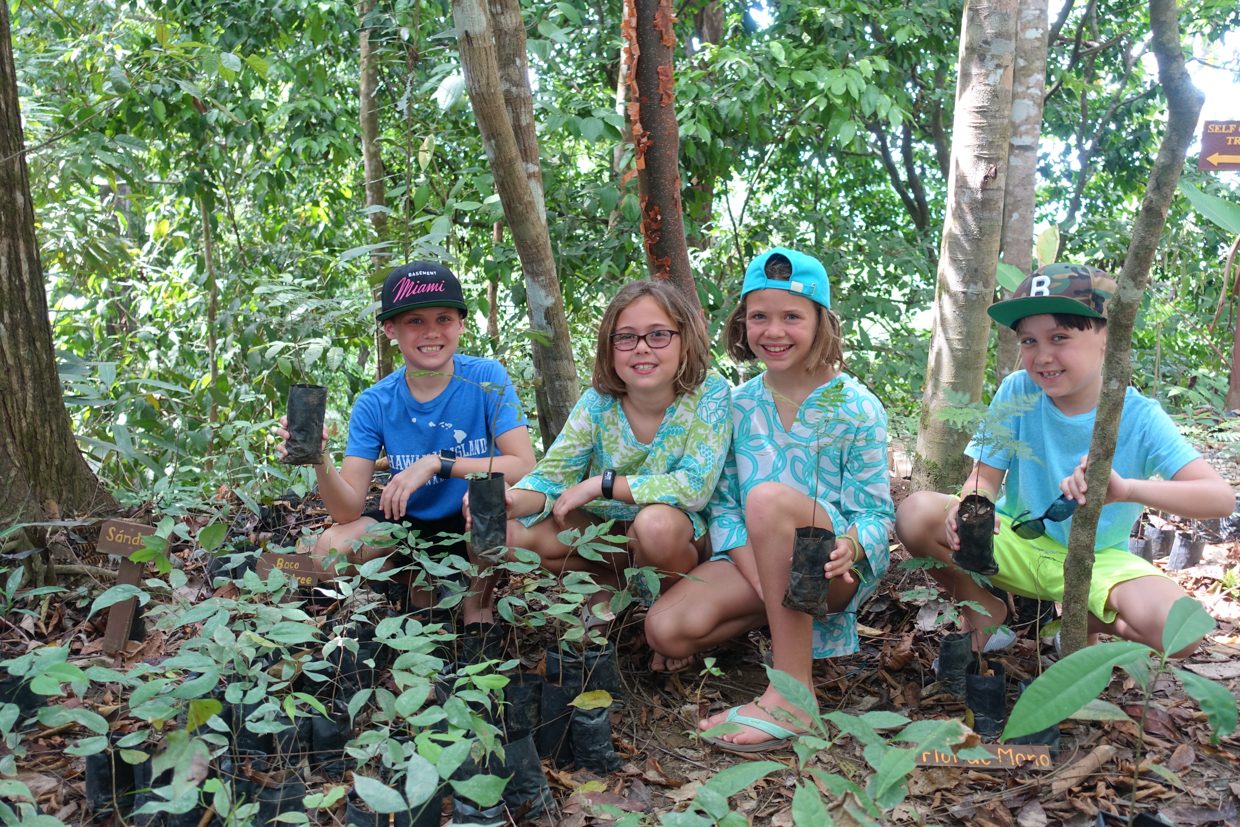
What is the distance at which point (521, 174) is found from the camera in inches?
108

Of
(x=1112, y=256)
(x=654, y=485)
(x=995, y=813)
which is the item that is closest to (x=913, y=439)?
(x=654, y=485)

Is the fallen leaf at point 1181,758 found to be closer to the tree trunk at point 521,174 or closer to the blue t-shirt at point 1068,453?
the blue t-shirt at point 1068,453

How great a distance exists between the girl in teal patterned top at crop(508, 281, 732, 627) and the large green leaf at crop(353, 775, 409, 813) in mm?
1075

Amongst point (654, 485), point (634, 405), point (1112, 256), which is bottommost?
point (654, 485)

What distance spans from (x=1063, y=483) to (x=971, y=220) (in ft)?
4.07

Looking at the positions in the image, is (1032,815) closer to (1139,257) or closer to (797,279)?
(1139,257)

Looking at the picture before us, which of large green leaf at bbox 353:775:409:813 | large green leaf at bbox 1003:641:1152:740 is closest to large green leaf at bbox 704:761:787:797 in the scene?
large green leaf at bbox 1003:641:1152:740

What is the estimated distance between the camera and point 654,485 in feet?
7.49

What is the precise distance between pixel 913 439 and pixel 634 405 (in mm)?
1267

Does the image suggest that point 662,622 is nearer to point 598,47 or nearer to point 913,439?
point 913,439

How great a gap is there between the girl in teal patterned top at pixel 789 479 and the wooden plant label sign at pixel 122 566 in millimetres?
1352

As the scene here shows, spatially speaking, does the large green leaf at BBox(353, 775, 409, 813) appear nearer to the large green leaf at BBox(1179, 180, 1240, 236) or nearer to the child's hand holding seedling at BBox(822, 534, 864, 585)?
the child's hand holding seedling at BBox(822, 534, 864, 585)

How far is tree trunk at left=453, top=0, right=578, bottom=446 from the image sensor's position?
2.51 m

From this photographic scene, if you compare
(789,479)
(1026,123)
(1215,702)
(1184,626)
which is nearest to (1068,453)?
(789,479)
